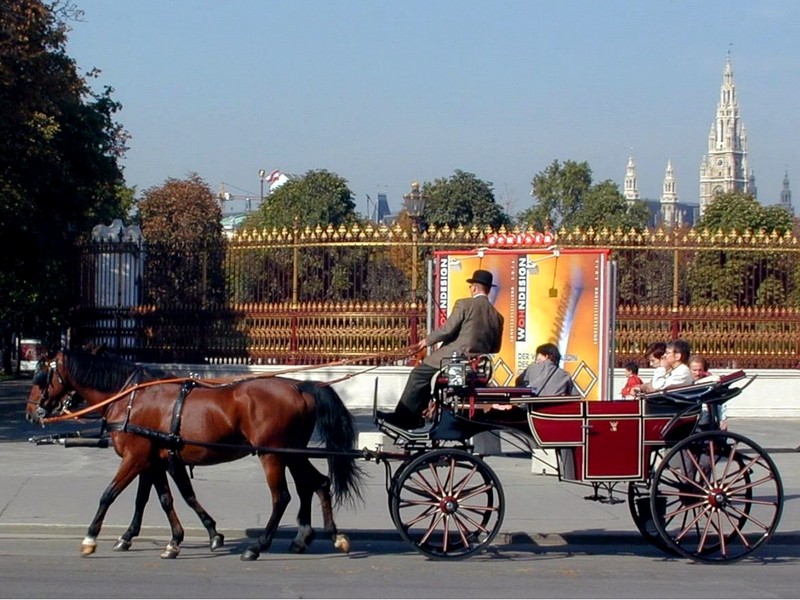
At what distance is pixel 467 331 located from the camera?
9.87 m

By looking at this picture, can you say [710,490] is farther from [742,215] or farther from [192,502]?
[742,215]

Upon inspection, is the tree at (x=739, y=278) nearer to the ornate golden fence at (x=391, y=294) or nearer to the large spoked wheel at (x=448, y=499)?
the ornate golden fence at (x=391, y=294)

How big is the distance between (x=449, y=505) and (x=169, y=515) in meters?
2.25

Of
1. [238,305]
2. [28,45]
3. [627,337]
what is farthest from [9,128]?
[627,337]

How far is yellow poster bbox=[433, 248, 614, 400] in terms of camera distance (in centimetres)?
1557

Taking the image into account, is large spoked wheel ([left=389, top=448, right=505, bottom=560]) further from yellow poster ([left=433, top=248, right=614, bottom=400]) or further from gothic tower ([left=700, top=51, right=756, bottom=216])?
gothic tower ([left=700, top=51, right=756, bottom=216])

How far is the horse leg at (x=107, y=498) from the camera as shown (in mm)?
9281

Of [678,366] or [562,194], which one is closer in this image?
[678,366]

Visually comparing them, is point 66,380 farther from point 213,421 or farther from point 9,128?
point 9,128

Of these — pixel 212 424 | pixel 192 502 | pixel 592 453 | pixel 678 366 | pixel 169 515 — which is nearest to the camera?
pixel 592 453

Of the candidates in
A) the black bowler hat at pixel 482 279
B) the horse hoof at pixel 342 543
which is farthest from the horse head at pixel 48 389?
the black bowler hat at pixel 482 279

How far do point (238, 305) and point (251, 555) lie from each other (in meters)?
12.5

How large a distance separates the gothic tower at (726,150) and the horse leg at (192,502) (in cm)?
17978

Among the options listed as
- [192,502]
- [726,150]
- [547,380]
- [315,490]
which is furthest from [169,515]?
[726,150]
